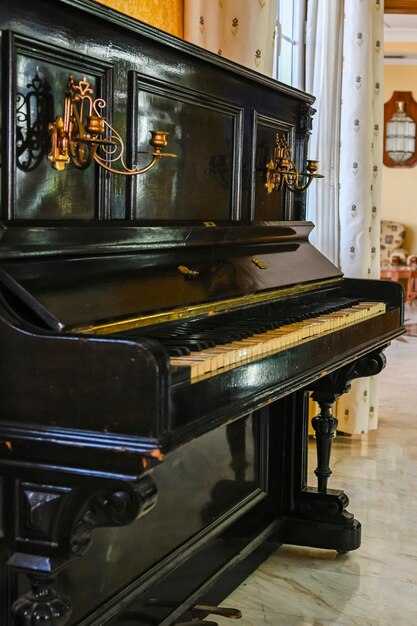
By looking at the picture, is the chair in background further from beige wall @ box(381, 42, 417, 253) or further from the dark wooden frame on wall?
the dark wooden frame on wall

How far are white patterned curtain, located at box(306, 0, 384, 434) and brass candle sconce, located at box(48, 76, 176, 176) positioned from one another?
297 centimetres

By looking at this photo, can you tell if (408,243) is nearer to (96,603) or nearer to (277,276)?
(277,276)

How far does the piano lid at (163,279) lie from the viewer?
176 centimetres

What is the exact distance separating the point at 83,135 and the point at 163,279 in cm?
41

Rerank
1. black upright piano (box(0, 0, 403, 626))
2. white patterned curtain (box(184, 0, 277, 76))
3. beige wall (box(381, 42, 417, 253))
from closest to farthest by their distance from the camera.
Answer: black upright piano (box(0, 0, 403, 626)) < white patterned curtain (box(184, 0, 277, 76)) < beige wall (box(381, 42, 417, 253))

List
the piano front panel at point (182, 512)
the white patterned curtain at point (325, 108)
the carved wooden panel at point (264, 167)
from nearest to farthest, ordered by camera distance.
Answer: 1. the piano front panel at point (182, 512)
2. the carved wooden panel at point (264, 167)
3. the white patterned curtain at point (325, 108)

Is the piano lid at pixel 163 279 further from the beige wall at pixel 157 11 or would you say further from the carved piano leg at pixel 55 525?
the beige wall at pixel 157 11

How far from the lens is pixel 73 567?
210 cm

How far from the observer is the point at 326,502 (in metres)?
3.37

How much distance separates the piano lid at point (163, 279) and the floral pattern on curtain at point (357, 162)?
1.86m

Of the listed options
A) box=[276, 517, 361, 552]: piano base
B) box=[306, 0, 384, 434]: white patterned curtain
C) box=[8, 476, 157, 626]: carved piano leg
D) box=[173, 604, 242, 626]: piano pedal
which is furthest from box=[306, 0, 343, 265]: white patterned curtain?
box=[8, 476, 157, 626]: carved piano leg

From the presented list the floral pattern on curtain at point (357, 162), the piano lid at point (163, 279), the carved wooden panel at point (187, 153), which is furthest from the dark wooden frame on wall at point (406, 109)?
the carved wooden panel at point (187, 153)

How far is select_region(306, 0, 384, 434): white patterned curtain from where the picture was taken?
4969mm

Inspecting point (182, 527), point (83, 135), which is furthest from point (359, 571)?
point (83, 135)
